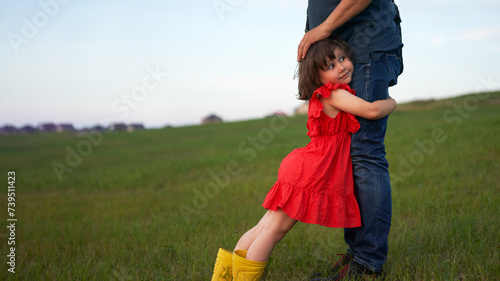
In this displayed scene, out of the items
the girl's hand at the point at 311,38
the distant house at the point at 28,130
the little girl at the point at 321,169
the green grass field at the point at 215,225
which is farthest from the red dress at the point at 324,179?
the distant house at the point at 28,130

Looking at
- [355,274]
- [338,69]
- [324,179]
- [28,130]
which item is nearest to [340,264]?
[355,274]

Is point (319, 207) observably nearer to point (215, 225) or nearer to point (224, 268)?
point (224, 268)

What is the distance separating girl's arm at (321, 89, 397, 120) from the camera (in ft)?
6.64

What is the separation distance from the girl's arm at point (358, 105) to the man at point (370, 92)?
0.07m

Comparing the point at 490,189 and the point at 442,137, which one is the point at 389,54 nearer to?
the point at 490,189

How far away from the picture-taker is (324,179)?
212 centimetres

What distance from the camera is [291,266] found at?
8.41 feet

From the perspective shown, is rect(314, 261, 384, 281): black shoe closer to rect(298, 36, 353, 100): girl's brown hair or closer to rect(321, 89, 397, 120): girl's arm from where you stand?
rect(321, 89, 397, 120): girl's arm

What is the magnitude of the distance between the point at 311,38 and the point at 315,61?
0.49 ft

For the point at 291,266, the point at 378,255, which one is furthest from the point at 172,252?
the point at 378,255

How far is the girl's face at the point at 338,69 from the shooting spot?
2127 millimetres

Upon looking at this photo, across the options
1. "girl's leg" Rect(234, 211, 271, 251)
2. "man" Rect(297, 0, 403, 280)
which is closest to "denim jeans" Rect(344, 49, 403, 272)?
"man" Rect(297, 0, 403, 280)

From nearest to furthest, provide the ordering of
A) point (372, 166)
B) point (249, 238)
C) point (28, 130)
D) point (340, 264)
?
1. point (372, 166)
2. point (249, 238)
3. point (340, 264)
4. point (28, 130)

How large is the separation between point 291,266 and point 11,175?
9.12 metres
